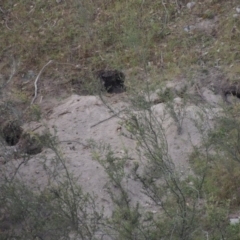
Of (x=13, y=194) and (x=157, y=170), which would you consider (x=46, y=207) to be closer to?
(x=13, y=194)

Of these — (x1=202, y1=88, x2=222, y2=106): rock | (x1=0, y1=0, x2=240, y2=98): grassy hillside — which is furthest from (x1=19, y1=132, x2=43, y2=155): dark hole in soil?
(x1=202, y1=88, x2=222, y2=106): rock

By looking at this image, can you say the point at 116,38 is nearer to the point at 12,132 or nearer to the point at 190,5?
the point at 190,5

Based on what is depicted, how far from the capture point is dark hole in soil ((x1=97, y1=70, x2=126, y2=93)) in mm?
6707

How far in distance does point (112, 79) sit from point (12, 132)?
1.21 m

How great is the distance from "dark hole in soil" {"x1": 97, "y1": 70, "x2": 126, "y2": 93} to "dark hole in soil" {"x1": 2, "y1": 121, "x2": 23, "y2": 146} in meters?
1.00

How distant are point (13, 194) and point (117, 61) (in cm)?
301

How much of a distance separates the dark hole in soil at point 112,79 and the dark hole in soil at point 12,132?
3.29 ft

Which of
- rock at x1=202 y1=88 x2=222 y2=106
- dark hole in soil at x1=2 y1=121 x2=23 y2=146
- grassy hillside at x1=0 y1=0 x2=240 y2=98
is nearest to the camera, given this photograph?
rock at x1=202 y1=88 x2=222 y2=106

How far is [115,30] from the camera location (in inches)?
284

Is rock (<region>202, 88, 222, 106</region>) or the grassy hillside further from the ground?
the grassy hillside

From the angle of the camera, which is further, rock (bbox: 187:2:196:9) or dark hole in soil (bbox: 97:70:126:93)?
rock (bbox: 187:2:196:9)

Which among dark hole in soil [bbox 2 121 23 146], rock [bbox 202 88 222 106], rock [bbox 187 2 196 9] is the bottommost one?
rock [bbox 202 88 222 106]

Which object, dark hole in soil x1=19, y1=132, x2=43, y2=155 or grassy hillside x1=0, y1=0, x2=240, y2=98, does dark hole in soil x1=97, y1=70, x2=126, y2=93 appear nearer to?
grassy hillside x1=0, y1=0, x2=240, y2=98

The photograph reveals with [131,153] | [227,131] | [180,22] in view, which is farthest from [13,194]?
[180,22]
